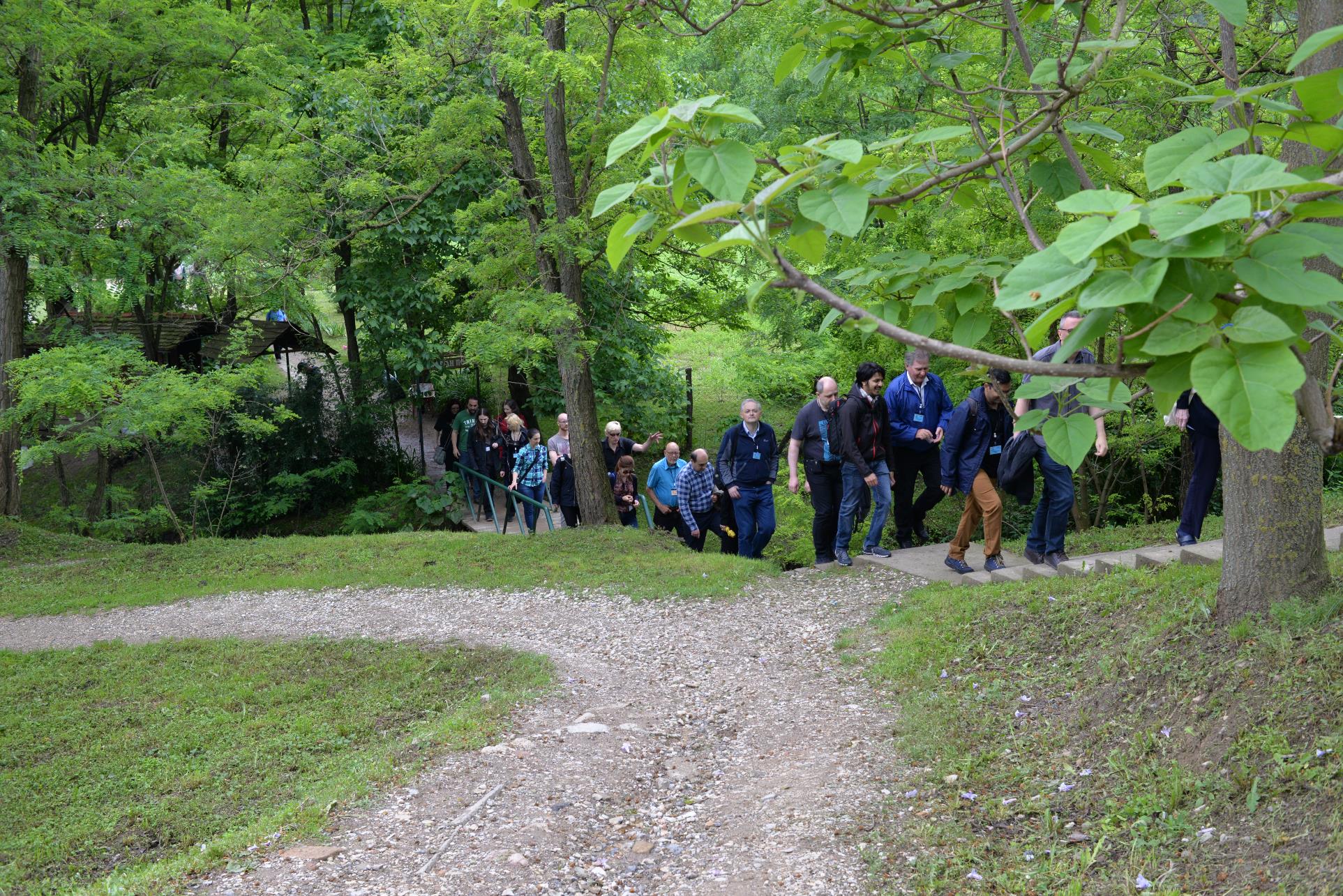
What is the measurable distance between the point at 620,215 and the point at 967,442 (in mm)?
4697

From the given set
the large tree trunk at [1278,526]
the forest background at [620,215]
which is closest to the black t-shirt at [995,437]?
the forest background at [620,215]

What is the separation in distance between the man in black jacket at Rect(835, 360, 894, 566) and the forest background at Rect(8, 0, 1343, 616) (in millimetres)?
1214

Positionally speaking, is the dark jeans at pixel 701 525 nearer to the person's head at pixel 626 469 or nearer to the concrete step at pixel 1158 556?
the person's head at pixel 626 469

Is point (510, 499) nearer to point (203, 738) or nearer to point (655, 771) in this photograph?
point (203, 738)

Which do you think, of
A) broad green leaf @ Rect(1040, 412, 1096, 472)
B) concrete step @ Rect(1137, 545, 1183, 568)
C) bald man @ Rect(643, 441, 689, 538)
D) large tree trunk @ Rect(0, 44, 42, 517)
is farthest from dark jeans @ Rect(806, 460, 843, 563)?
large tree trunk @ Rect(0, 44, 42, 517)

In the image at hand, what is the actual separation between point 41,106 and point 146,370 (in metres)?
4.90

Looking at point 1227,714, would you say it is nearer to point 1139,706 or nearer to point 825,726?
point 1139,706

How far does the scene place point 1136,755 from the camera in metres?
4.54

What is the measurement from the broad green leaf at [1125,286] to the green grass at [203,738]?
175 inches

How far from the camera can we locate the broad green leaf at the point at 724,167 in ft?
7.41

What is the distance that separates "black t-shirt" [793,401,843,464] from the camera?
9773 millimetres

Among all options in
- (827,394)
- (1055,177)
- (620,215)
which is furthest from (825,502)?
(1055,177)

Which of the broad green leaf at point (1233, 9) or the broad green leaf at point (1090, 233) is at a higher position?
the broad green leaf at point (1233, 9)

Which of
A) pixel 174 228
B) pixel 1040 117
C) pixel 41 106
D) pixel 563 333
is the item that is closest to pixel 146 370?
pixel 174 228
